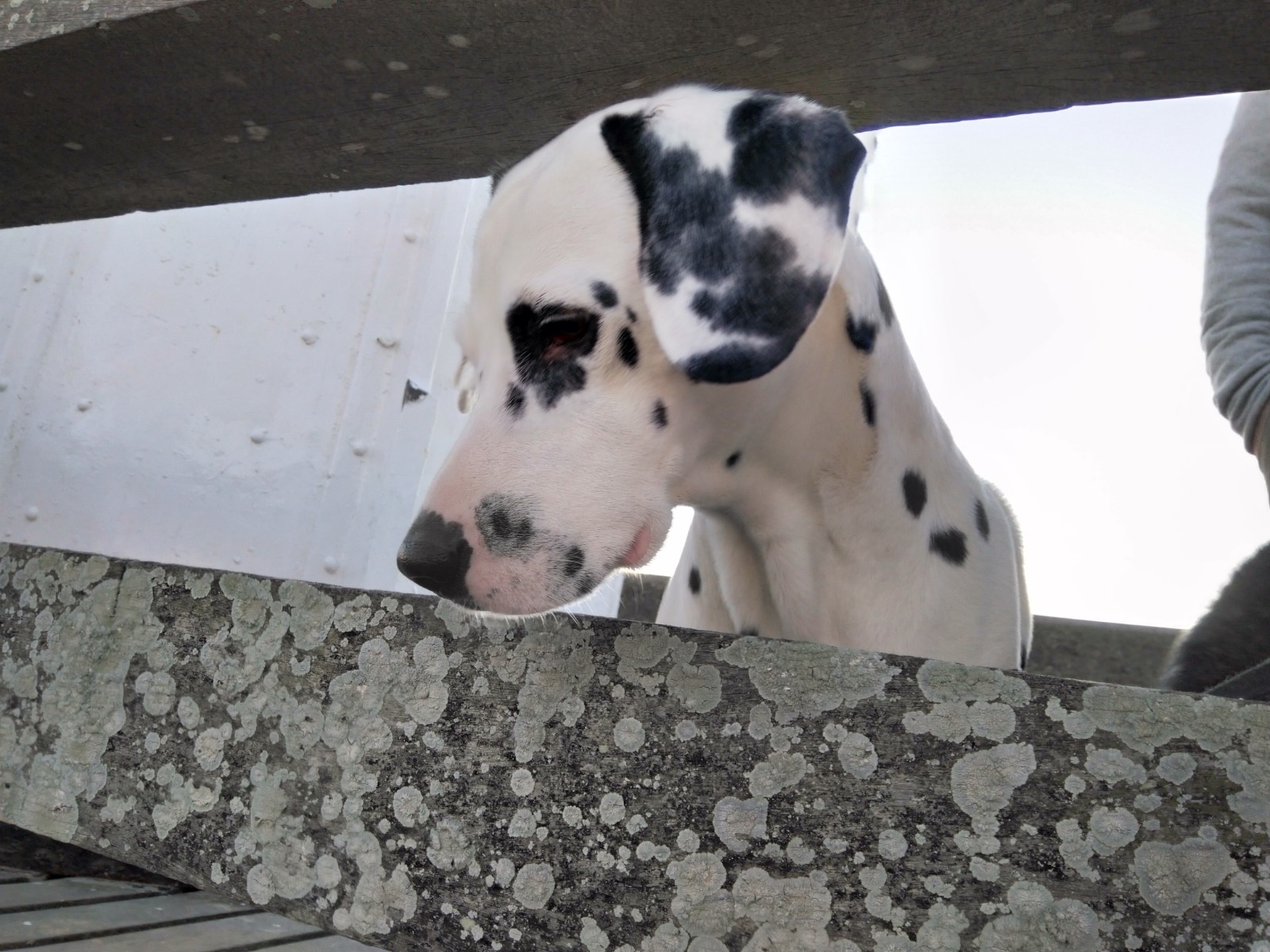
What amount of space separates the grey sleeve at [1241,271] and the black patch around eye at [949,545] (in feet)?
2.09

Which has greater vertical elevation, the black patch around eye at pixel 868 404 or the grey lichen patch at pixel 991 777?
the grey lichen patch at pixel 991 777

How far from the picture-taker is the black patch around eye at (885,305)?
4.95 ft

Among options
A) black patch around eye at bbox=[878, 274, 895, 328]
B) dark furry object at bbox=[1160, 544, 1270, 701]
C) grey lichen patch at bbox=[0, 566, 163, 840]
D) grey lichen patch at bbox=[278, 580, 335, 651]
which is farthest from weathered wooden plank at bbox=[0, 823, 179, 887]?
dark furry object at bbox=[1160, 544, 1270, 701]

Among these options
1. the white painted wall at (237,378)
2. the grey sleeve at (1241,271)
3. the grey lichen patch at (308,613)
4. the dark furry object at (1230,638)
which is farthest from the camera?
the white painted wall at (237,378)

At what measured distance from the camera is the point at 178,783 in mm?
1033

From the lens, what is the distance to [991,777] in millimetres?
705

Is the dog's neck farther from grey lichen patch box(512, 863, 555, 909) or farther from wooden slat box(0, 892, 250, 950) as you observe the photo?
wooden slat box(0, 892, 250, 950)

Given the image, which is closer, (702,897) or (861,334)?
(702,897)

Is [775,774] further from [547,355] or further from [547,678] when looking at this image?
[547,355]

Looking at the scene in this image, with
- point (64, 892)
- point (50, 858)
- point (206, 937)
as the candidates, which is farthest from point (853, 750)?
point (50, 858)

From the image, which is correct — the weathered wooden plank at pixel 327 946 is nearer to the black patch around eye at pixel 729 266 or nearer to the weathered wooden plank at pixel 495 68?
the black patch around eye at pixel 729 266

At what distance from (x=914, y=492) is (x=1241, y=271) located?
86cm

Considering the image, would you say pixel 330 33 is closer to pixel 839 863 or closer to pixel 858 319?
pixel 858 319

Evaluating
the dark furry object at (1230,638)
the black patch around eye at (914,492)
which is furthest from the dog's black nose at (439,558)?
the dark furry object at (1230,638)
